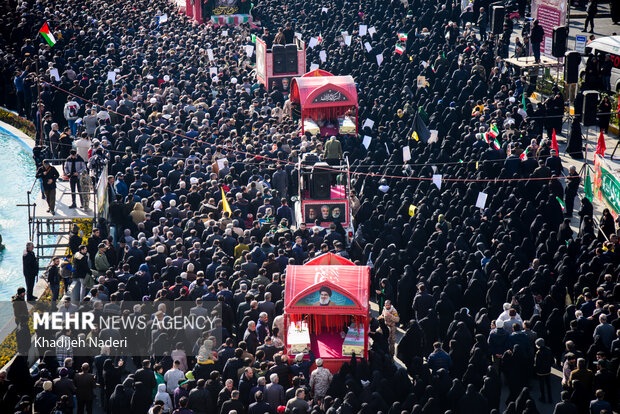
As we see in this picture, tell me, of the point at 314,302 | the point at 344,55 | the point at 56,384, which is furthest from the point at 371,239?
the point at 344,55

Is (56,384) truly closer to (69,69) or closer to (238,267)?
(238,267)

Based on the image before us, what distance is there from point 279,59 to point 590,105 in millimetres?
11091

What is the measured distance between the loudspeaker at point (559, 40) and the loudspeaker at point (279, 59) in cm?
803

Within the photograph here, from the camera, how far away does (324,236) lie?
63.3 feet

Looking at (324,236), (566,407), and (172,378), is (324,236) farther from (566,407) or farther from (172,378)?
(566,407)

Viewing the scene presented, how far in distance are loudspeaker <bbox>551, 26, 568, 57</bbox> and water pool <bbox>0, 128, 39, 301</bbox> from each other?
49.0 feet

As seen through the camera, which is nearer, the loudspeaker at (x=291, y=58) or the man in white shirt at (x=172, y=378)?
the man in white shirt at (x=172, y=378)

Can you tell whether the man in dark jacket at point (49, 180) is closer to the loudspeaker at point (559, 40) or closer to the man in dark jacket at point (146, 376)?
the man in dark jacket at point (146, 376)

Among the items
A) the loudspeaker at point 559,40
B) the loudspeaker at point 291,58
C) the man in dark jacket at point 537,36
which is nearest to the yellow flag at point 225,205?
the loudspeaker at point 291,58

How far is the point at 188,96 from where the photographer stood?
26.4 m

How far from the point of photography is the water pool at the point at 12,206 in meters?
22.0

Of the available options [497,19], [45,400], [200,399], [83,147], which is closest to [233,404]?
[200,399]

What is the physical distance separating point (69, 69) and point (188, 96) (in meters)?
4.77

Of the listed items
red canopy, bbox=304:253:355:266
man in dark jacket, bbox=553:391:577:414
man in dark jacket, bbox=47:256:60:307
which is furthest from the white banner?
man in dark jacket, bbox=553:391:577:414
